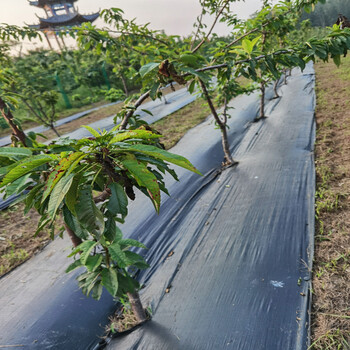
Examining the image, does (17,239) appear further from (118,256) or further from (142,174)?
(142,174)

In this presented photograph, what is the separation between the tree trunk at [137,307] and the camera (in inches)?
51.3

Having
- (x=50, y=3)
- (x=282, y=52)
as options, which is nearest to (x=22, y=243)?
(x=282, y=52)

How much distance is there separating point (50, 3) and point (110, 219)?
26142mm

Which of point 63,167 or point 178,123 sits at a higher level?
point 63,167

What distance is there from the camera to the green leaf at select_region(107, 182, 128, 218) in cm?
59

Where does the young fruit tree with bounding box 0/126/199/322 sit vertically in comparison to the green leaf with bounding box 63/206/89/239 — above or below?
above

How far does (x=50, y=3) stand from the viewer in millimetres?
19219

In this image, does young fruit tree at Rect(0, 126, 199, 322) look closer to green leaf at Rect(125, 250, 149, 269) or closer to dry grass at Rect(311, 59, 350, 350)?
green leaf at Rect(125, 250, 149, 269)

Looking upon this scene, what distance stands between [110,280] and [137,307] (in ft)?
1.67

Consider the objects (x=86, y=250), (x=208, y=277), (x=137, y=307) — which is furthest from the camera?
(x=208, y=277)

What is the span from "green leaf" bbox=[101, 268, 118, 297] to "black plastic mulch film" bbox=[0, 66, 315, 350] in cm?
63

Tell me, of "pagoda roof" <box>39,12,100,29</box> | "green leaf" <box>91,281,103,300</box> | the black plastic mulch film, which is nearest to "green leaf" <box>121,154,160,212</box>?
"green leaf" <box>91,281,103,300</box>

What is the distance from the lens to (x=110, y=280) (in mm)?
985

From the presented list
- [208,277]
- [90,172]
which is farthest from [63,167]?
[208,277]
